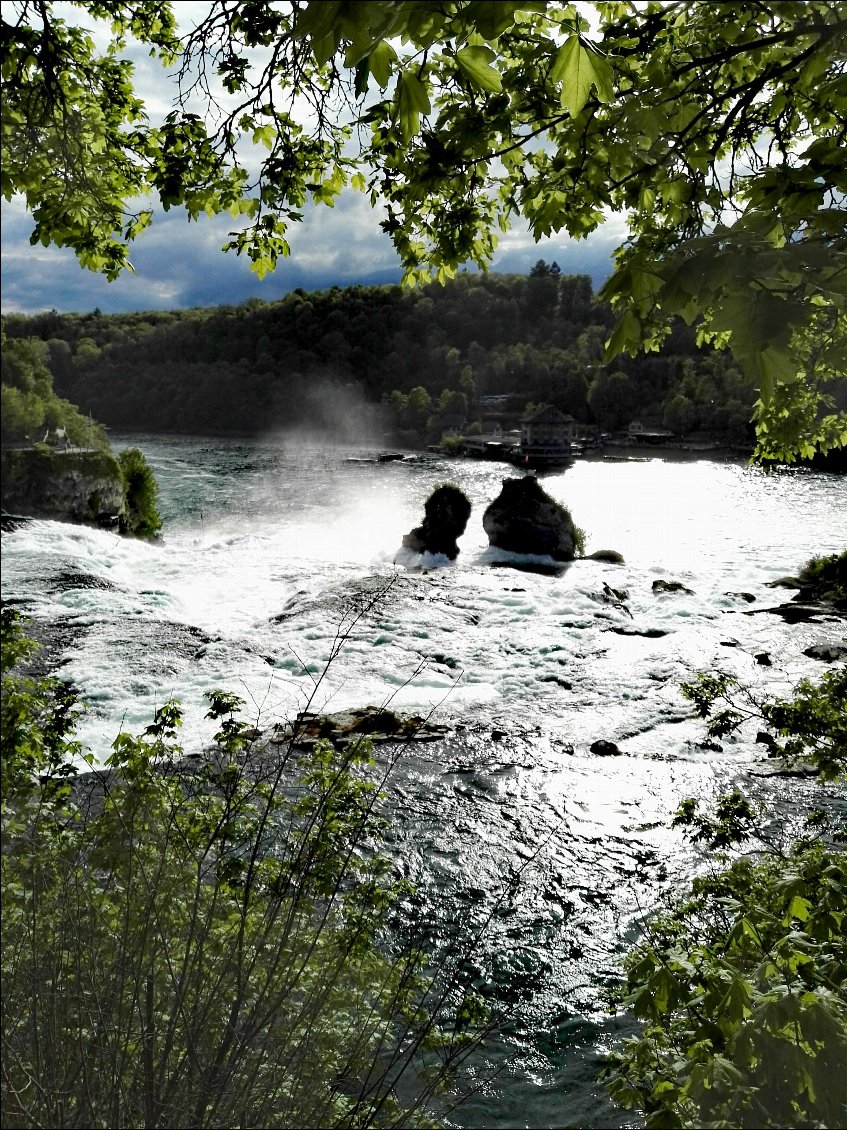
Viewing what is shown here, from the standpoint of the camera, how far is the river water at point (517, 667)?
641cm

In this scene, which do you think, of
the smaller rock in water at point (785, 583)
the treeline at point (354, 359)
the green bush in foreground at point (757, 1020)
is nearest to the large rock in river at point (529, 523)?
the smaller rock in water at point (785, 583)

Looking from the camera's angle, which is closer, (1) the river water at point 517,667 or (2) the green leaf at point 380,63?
(2) the green leaf at point 380,63

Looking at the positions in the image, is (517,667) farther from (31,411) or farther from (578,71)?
(31,411)

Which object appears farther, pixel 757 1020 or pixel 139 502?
pixel 139 502

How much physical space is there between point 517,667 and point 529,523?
30.5ft

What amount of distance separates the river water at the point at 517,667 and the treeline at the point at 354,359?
423 inches

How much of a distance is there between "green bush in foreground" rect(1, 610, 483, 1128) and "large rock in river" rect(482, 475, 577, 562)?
17.9 m

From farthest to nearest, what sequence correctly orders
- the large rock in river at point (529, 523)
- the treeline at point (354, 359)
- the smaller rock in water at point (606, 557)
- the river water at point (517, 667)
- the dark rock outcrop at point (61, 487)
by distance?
the treeline at point (354, 359) → the dark rock outcrop at point (61, 487) → the large rock in river at point (529, 523) → the smaller rock in water at point (606, 557) → the river water at point (517, 667)

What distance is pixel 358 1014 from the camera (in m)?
3.30

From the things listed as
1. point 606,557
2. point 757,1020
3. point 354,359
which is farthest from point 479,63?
point 354,359

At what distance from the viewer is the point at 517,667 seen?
44.4 ft

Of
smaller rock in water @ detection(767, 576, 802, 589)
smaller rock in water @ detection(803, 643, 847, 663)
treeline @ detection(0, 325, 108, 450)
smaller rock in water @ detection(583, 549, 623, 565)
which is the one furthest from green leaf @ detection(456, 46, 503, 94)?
treeline @ detection(0, 325, 108, 450)

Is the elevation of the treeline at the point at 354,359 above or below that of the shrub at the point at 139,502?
above

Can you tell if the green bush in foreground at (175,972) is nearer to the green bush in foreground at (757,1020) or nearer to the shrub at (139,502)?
the green bush in foreground at (757,1020)
